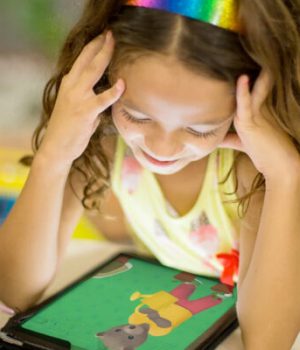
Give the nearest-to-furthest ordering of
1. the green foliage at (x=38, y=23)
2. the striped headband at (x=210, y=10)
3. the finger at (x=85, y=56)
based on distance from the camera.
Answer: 1. the striped headband at (x=210, y=10)
2. the finger at (x=85, y=56)
3. the green foliage at (x=38, y=23)

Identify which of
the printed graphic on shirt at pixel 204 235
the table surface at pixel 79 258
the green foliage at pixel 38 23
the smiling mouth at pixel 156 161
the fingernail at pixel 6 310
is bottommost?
the table surface at pixel 79 258

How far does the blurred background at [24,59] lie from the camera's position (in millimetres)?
880

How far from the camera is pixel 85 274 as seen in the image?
0.86 metres

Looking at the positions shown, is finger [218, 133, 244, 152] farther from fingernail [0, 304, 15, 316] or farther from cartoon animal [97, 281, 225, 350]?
fingernail [0, 304, 15, 316]

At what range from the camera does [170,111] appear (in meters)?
0.65

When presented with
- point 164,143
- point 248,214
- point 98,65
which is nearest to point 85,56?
point 98,65

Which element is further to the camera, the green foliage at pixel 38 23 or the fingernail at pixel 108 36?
the green foliage at pixel 38 23

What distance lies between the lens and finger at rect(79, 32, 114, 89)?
697 mm

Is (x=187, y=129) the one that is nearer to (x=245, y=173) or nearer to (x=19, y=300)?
(x=245, y=173)

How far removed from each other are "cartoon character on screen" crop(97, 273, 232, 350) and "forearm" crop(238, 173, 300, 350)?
8 cm

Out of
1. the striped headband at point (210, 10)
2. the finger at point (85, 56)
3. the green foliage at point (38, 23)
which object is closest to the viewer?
the striped headband at point (210, 10)

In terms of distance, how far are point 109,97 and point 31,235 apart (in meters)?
0.21

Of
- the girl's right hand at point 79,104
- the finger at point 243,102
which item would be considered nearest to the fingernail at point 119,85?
the girl's right hand at point 79,104

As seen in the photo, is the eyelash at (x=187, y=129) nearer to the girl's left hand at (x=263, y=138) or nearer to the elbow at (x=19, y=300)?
the girl's left hand at (x=263, y=138)
